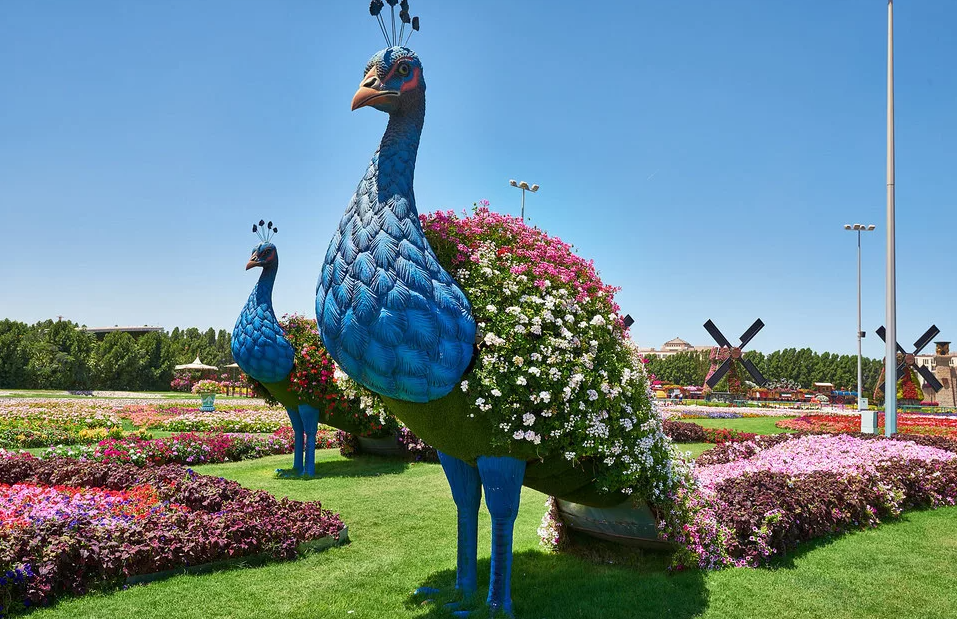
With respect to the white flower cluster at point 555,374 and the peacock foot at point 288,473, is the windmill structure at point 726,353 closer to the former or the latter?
the peacock foot at point 288,473

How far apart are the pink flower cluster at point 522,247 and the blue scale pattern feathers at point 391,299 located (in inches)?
16.2

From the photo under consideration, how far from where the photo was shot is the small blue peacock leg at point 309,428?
970 cm

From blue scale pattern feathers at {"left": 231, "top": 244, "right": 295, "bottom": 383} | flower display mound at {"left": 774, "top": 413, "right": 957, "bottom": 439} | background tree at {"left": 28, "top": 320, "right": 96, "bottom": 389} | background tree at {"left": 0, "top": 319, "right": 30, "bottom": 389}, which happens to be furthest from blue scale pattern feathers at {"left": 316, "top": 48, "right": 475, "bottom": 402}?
background tree at {"left": 0, "top": 319, "right": 30, "bottom": 389}

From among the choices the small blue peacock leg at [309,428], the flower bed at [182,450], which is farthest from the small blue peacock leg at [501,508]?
the flower bed at [182,450]

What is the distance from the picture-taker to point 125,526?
16.7 feet

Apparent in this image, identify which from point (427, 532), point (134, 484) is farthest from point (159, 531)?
point (427, 532)

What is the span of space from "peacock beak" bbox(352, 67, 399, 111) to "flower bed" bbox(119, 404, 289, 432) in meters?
14.6

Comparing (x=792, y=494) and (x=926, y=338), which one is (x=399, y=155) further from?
(x=926, y=338)

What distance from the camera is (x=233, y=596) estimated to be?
4703 mm

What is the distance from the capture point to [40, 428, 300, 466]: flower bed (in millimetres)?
10406

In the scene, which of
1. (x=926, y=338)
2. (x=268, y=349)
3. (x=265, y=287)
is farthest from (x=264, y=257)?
(x=926, y=338)

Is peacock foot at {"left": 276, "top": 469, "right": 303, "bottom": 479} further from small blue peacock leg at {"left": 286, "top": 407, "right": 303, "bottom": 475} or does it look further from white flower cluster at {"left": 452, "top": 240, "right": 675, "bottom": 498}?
white flower cluster at {"left": 452, "top": 240, "right": 675, "bottom": 498}

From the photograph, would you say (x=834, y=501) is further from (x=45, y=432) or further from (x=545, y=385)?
(x=45, y=432)

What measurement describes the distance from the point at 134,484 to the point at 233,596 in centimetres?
305
